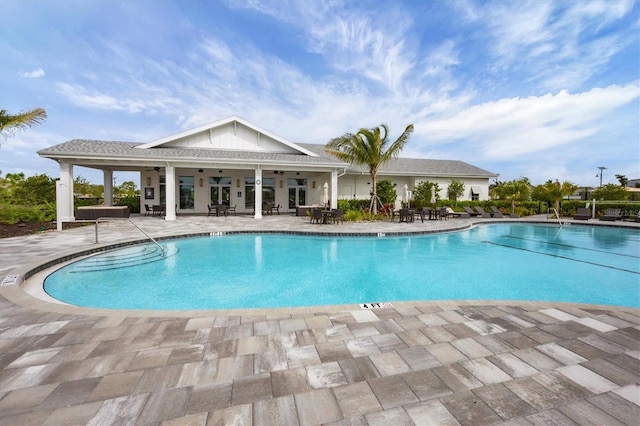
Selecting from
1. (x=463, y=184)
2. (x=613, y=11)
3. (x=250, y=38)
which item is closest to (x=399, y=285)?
(x=613, y=11)

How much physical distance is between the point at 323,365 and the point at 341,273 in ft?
16.5

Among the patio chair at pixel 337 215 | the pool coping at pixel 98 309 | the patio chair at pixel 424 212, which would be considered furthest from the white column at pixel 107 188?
the patio chair at pixel 424 212

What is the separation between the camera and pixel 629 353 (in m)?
2.95

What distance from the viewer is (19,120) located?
11.5 metres

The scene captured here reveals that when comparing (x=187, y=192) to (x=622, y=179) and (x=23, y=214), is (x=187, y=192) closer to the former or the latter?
(x=23, y=214)

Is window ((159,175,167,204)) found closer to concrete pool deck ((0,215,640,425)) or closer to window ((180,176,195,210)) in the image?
window ((180,176,195,210))

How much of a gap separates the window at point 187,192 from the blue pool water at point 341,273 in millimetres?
11133

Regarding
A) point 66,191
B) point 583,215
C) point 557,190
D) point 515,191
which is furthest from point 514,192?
point 66,191

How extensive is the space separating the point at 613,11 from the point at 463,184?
18962mm

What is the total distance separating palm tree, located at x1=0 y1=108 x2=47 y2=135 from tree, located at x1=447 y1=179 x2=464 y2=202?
86.8 ft

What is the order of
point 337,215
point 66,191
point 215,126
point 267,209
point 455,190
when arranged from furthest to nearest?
point 455,190, point 267,209, point 215,126, point 337,215, point 66,191

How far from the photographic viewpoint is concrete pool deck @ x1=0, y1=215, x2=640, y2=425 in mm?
2105

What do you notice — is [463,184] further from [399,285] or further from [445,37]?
[399,285]

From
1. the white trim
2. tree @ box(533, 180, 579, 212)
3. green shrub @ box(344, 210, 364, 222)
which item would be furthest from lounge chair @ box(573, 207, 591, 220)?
the white trim
